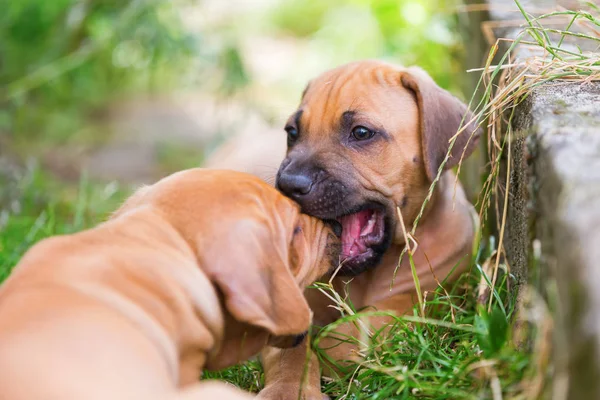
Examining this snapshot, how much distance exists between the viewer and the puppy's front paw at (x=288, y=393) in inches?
157

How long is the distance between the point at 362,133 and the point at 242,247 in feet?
4.94

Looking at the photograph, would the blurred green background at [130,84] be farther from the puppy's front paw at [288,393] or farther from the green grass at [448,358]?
the green grass at [448,358]

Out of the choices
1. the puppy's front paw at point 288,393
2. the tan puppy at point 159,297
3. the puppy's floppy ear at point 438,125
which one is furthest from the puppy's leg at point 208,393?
the puppy's floppy ear at point 438,125

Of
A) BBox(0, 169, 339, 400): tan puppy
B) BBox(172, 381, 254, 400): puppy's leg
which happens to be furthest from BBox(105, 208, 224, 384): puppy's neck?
BBox(172, 381, 254, 400): puppy's leg

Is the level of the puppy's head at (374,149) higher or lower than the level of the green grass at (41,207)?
higher

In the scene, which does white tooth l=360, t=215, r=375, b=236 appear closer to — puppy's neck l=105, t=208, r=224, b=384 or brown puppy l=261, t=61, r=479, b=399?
brown puppy l=261, t=61, r=479, b=399

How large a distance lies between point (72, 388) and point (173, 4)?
21.3 feet

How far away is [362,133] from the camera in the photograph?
4.54 m

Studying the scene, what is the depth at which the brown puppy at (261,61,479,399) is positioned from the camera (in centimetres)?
435


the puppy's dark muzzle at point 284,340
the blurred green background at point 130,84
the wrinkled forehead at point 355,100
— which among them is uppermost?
the wrinkled forehead at point 355,100

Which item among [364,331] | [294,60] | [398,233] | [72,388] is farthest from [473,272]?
[294,60]

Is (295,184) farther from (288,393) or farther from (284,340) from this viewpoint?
(288,393)

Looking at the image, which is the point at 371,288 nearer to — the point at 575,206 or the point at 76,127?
the point at 575,206

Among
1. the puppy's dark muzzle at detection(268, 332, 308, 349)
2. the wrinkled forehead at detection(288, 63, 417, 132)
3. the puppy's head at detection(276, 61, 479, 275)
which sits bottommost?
the puppy's dark muzzle at detection(268, 332, 308, 349)
